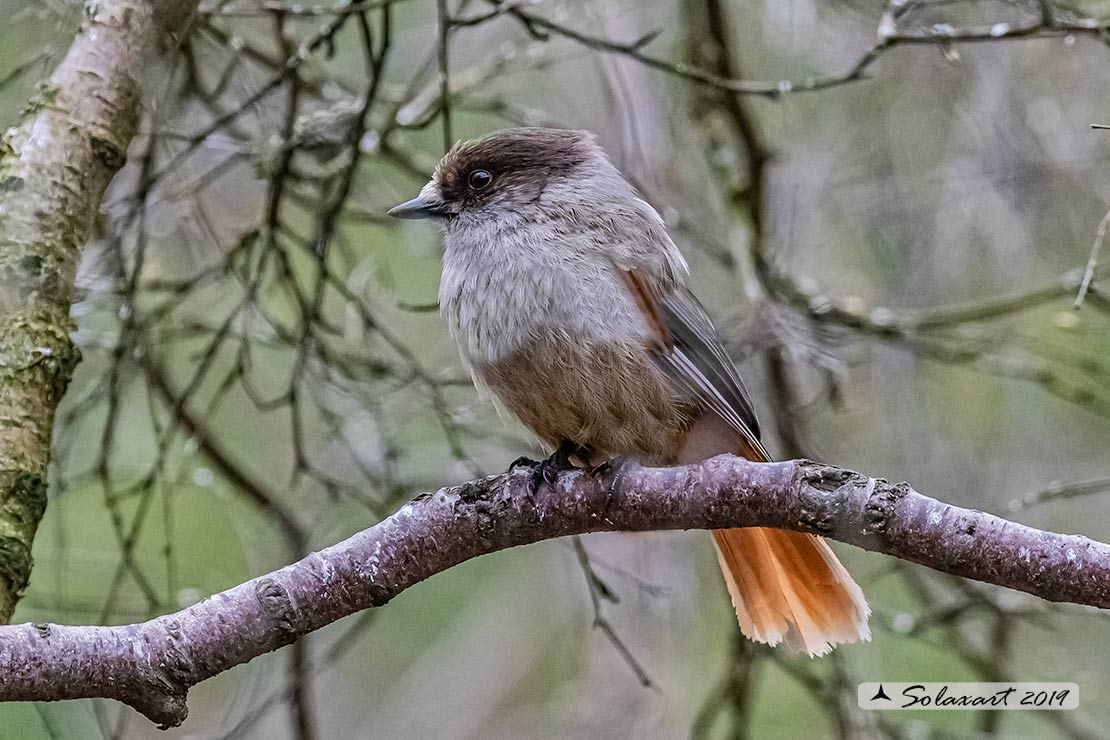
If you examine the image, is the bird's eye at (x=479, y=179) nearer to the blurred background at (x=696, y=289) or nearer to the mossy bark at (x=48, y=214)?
the blurred background at (x=696, y=289)

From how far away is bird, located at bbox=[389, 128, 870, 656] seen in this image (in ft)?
11.3

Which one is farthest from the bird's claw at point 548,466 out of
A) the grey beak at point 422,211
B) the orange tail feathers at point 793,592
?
the grey beak at point 422,211

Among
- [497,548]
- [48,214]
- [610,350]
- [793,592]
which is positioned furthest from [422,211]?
[793,592]

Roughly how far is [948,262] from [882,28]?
1.80 m

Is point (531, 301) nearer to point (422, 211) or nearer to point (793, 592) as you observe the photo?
point (422, 211)

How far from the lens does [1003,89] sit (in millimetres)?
5426

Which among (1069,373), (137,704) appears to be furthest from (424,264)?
(137,704)

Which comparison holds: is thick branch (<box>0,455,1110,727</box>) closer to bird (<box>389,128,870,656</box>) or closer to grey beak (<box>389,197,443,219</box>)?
bird (<box>389,128,870,656</box>)

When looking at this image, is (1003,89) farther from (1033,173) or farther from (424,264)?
(424,264)

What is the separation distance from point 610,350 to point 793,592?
2.96 ft

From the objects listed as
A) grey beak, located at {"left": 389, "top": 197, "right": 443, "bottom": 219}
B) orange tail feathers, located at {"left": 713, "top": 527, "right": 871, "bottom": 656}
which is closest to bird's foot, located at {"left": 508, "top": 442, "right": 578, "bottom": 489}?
orange tail feathers, located at {"left": 713, "top": 527, "right": 871, "bottom": 656}

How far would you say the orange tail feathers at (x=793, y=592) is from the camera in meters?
3.58

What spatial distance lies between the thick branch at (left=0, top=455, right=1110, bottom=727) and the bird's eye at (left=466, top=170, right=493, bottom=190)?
4.45ft

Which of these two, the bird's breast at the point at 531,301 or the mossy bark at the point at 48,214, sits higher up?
the mossy bark at the point at 48,214
